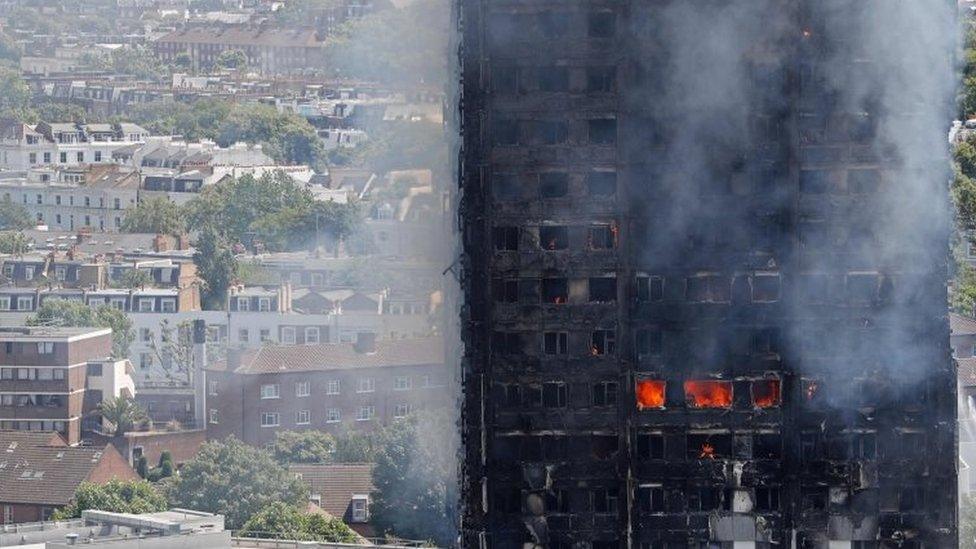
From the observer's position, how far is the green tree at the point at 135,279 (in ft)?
620

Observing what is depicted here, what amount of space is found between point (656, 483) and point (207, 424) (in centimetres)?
8230

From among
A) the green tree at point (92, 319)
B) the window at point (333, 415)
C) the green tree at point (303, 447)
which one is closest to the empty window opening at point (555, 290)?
the green tree at point (303, 447)

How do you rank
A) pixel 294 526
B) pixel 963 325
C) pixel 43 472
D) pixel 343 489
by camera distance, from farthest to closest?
1. pixel 43 472
2. pixel 963 325
3. pixel 343 489
4. pixel 294 526

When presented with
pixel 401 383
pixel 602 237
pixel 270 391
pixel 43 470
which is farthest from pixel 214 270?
pixel 602 237

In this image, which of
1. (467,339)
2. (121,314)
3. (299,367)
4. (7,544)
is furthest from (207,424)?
(467,339)

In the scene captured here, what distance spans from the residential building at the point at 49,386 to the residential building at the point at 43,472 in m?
11.5

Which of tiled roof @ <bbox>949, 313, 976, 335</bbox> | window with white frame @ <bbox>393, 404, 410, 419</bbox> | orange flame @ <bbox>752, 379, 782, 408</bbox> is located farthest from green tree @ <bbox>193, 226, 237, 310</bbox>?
orange flame @ <bbox>752, 379, 782, 408</bbox>

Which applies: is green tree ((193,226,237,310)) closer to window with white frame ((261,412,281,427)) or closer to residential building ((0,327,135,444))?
residential building ((0,327,135,444))

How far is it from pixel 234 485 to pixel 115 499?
154 inches

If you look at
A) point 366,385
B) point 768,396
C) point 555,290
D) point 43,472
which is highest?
point 555,290

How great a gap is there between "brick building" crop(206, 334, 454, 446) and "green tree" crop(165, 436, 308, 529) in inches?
605

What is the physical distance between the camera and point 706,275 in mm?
76438

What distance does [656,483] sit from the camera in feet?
248

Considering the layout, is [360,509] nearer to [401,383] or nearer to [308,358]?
[401,383]
